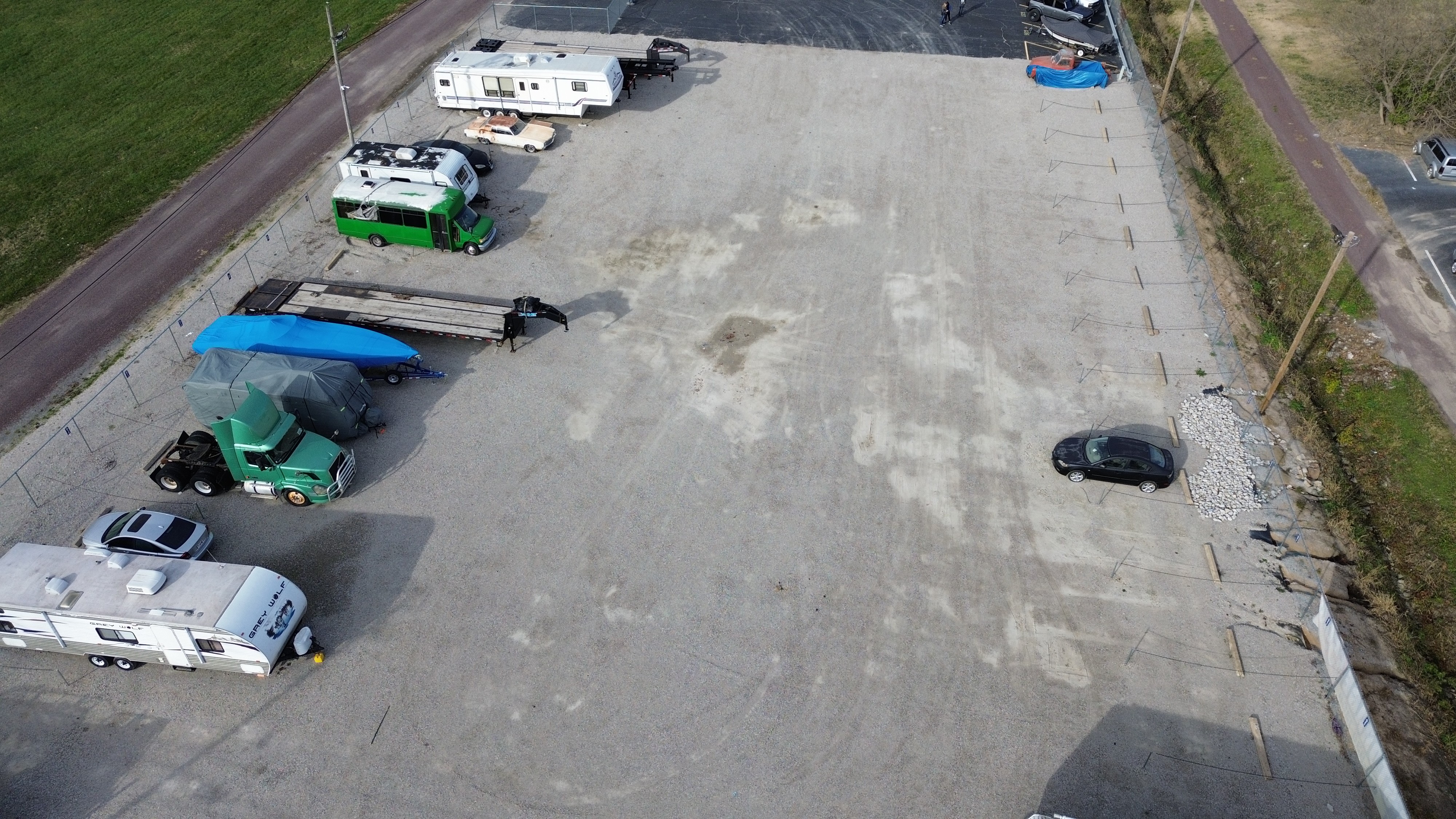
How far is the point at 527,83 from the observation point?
1587 inches

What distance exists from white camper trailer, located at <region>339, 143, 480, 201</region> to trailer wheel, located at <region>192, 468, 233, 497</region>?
14.4 m

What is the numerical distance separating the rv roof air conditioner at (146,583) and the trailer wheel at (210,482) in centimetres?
473

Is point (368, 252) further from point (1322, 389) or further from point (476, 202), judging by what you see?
point (1322, 389)

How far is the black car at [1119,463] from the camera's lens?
2519 centimetres

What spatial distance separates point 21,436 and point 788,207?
28.1 m

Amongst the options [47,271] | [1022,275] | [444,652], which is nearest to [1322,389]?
[1022,275]

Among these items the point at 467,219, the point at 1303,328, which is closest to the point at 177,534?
the point at 467,219

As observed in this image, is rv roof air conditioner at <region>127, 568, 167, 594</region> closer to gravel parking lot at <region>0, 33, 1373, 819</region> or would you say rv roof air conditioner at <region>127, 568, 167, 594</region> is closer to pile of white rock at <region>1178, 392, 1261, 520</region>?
gravel parking lot at <region>0, 33, 1373, 819</region>

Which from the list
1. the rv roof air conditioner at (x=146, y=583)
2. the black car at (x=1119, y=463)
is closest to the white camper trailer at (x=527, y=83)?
the black car at (x=1119, y=463)

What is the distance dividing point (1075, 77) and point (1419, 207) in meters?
16.4

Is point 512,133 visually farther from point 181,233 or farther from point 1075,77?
point 1075,77

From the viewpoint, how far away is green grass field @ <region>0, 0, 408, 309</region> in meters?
35.3

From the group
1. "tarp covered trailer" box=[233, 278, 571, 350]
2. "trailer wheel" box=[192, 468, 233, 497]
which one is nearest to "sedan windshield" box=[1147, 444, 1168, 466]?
"tarp covered trailer" box=[233, 278, 571, 350]

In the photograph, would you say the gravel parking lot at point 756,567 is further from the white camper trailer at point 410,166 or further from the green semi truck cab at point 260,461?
the white camper trailer at point 410,166
